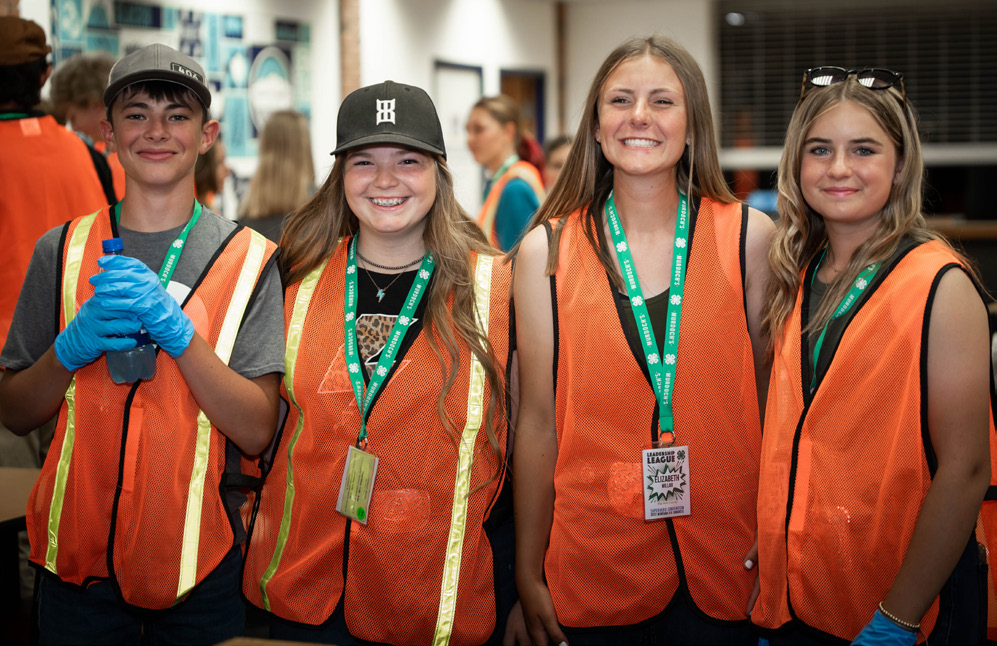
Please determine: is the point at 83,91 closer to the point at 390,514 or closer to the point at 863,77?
the point at 390,514

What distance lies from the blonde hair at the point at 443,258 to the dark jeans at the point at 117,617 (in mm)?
580

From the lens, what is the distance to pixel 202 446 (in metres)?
1.73

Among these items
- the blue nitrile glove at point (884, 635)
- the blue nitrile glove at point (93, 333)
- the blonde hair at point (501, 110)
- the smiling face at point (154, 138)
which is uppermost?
the blonde hair at point (501, 110)

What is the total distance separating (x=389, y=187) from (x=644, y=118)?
56 centimetres

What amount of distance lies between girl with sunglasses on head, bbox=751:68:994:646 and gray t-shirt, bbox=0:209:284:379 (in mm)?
1045

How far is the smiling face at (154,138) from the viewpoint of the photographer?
5.81 ft

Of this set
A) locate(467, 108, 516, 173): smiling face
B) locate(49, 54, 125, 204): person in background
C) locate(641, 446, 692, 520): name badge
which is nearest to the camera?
locate(641, 446, 692, 520): name badge

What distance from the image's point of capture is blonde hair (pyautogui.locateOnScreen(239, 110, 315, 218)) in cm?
382

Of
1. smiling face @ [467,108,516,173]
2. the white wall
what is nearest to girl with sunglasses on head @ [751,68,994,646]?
smiling face @ [467,108,516,173]

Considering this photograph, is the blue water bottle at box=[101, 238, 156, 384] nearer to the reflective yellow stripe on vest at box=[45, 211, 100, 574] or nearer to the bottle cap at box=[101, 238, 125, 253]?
the bottle cap at box=[101, 238, 125, 253]

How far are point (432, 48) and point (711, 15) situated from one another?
3954 millimetres

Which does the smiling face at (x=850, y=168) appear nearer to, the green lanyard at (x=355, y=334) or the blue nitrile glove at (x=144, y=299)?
the green lanyard at (x=355, y=334)

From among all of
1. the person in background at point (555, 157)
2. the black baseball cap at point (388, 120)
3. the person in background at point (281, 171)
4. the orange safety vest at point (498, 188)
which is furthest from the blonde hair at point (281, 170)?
the person in background at point (555, 157)

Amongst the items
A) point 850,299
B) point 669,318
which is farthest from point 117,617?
point 850,299
